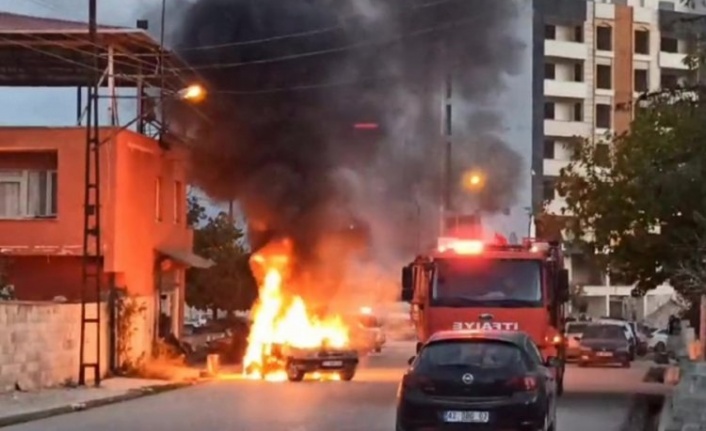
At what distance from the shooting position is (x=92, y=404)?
87.0 feet

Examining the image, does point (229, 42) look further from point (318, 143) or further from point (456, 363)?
point (456, 363)

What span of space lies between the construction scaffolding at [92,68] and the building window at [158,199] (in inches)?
49.5

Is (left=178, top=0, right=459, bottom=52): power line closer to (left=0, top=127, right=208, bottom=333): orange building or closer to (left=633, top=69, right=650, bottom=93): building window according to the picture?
(left=0, top=127, right=208, bottom=333): orange building

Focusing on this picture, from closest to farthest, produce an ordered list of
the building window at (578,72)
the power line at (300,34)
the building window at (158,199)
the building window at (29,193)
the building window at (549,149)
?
the power line at (300,34) → the building window at (29,193) → the building window at (158,199) → the building window at (549,149) → the building window at (578,72)

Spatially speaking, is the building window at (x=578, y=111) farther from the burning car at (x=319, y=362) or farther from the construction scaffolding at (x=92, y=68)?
the burning car at (x=319, y=362)

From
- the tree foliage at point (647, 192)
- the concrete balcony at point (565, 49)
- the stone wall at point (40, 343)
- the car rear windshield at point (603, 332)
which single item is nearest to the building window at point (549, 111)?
the concrete balcony at point (565, 49)

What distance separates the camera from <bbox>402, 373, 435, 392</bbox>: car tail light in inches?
633

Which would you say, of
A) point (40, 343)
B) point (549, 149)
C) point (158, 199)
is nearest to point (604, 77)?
point (549, 149)

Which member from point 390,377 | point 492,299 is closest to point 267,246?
point 390,377

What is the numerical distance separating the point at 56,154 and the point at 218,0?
6193 millimetres

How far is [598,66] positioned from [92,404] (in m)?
66.9

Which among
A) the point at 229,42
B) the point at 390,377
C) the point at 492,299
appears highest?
the point at 229,42

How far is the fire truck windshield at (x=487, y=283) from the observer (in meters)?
22.3

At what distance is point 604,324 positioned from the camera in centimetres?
4484
